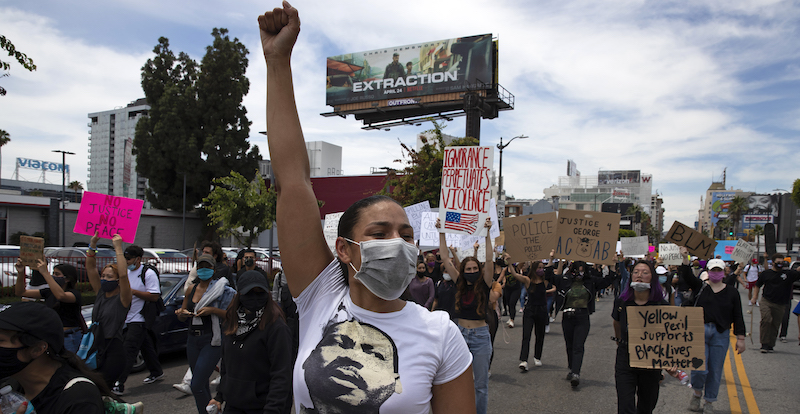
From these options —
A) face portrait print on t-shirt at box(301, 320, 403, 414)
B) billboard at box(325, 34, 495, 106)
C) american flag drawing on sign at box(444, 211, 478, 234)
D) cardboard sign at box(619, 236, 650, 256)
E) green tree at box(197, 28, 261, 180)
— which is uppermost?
billboard at box(325, 34, 495, 106)

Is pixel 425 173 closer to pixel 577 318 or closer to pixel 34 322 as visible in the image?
pixel 577 318

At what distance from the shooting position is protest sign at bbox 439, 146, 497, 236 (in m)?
7.42

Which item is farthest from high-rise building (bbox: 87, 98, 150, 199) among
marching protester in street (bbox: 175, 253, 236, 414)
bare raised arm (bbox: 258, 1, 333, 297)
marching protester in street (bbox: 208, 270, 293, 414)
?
bare raised arm (bbox: 258, 1, 333, 297)

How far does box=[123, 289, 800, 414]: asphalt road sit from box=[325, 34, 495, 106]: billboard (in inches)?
1255

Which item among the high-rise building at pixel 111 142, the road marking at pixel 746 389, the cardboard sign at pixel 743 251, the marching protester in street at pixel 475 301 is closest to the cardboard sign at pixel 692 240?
the road marking at pixel 746 389

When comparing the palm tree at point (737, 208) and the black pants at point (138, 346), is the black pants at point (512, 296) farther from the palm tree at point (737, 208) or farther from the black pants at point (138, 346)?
the palm tree at point (737, 208)

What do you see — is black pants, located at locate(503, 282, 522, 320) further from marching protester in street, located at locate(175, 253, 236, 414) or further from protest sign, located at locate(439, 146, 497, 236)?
marching protester in street, located at locate(175, 253, 236, 414)

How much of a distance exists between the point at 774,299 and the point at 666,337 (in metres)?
7.81

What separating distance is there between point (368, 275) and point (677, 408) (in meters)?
6.85

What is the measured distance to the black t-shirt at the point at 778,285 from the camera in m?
10.9

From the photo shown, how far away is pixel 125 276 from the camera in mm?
5895

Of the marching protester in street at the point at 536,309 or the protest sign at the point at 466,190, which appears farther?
the marching protester in street at the point at 536,309

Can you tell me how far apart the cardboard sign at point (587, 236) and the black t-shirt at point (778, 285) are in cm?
587

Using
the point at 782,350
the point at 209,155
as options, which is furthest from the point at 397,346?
the point at 209,155
